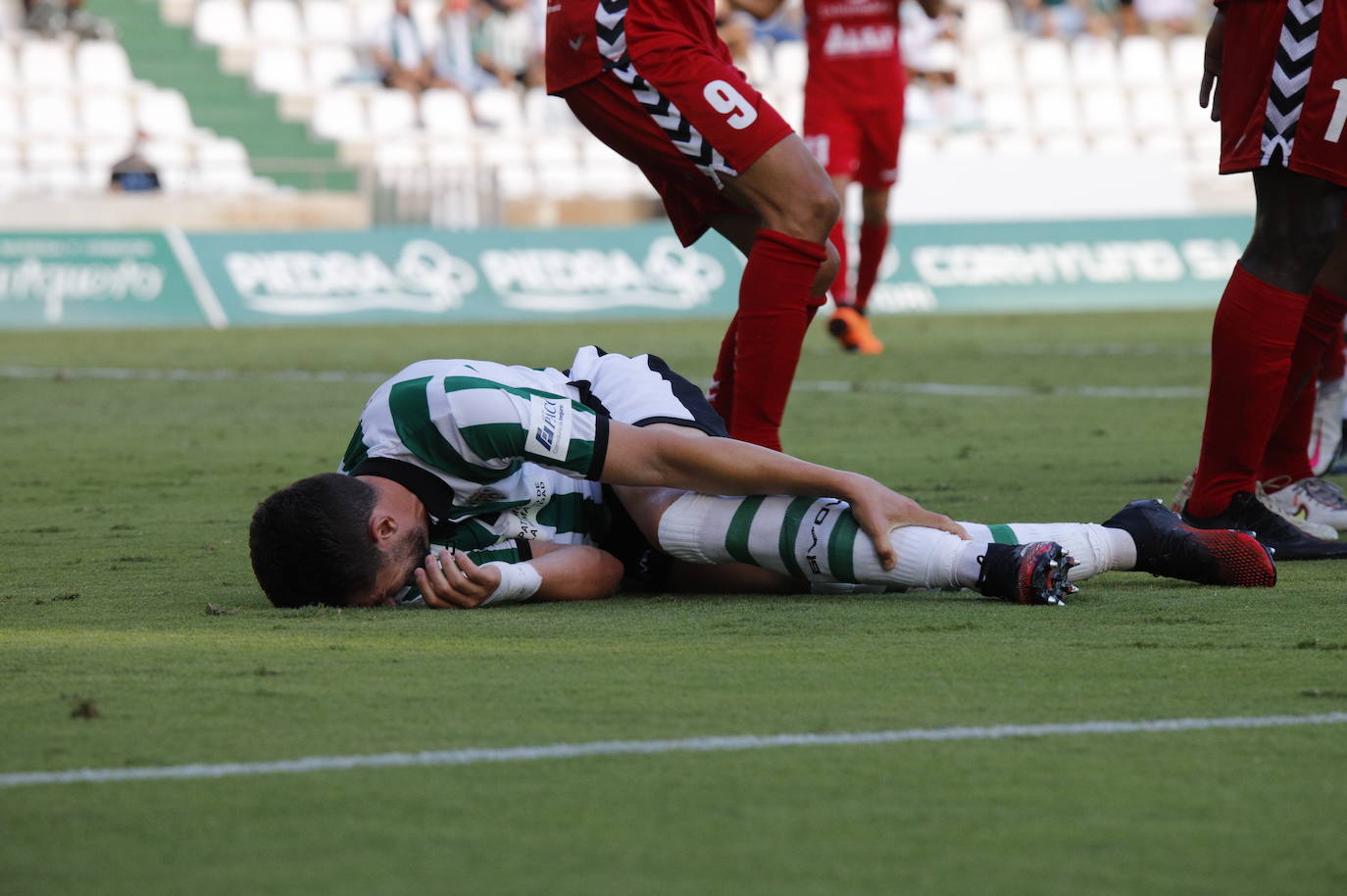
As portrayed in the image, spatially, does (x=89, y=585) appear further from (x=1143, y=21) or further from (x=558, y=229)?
(x=1143, y=21)

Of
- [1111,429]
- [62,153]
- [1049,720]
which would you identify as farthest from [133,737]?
[62,153]

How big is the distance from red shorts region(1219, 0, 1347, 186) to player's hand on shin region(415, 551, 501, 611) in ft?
5.52

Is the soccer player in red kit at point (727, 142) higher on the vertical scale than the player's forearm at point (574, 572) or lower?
higher

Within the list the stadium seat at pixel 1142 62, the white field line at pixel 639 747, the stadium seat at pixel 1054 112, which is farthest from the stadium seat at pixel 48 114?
the white field line at pixel 639 747

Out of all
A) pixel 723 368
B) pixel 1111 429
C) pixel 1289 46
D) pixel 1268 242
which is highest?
pixel 1289 46

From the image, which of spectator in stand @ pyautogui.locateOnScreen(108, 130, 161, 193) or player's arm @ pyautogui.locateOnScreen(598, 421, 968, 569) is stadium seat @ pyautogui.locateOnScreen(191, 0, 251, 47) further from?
player's arm @ pyautogui.locateOnScreen(598, 421, 968, 569)

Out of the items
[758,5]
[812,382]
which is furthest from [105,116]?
[758,5]

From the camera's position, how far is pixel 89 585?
3861 millimetres

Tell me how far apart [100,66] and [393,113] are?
9.31ft

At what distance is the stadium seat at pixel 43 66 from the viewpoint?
60.1 feet

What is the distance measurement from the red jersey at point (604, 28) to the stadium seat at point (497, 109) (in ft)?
50.1

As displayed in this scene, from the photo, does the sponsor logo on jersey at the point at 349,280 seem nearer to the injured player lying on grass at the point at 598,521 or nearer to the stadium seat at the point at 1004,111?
the stadium seat at the point at 1004,111

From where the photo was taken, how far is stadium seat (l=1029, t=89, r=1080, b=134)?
21625 mm

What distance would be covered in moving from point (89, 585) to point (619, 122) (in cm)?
150
